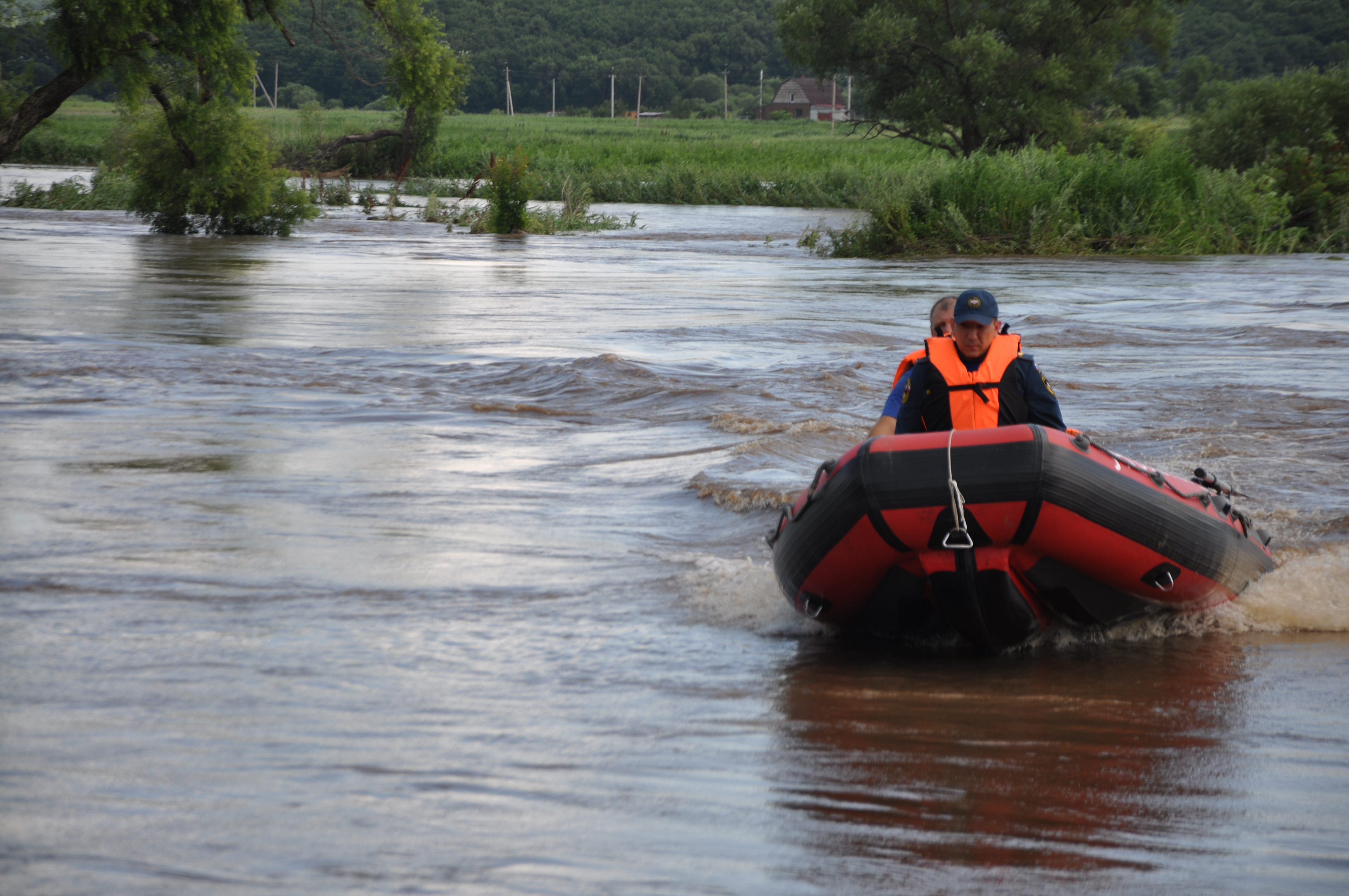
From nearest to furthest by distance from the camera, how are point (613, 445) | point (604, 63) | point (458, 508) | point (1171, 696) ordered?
point (1171, 696), point (458, 508), point (613, 445), point (604, 63)

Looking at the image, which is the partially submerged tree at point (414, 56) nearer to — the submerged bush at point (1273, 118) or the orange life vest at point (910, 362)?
the submerged bush at point (1273, 118)

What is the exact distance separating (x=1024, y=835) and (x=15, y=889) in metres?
1.96

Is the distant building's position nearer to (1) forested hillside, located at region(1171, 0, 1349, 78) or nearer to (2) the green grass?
(1) forested hillside, located at region(1171, 0, 1349, 78)

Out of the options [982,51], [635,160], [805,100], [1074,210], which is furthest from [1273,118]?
[805,100]

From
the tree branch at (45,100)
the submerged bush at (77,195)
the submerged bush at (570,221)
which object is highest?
the tree branch at (45,100)

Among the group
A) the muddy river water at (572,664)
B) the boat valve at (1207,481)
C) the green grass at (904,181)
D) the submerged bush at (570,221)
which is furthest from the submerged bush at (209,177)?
the boat valve at (1207,481)

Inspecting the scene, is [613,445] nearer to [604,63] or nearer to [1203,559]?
[1203,559]

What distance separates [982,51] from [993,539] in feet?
96.4

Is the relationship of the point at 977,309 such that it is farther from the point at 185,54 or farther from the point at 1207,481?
the point at 185,54

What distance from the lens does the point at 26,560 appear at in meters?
5.04

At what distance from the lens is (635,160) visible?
4112 centimetres

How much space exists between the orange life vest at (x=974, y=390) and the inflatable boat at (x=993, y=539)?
551 millimetres

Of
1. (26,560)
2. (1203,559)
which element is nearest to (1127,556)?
(1203,559)

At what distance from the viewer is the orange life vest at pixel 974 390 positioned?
4949mm
